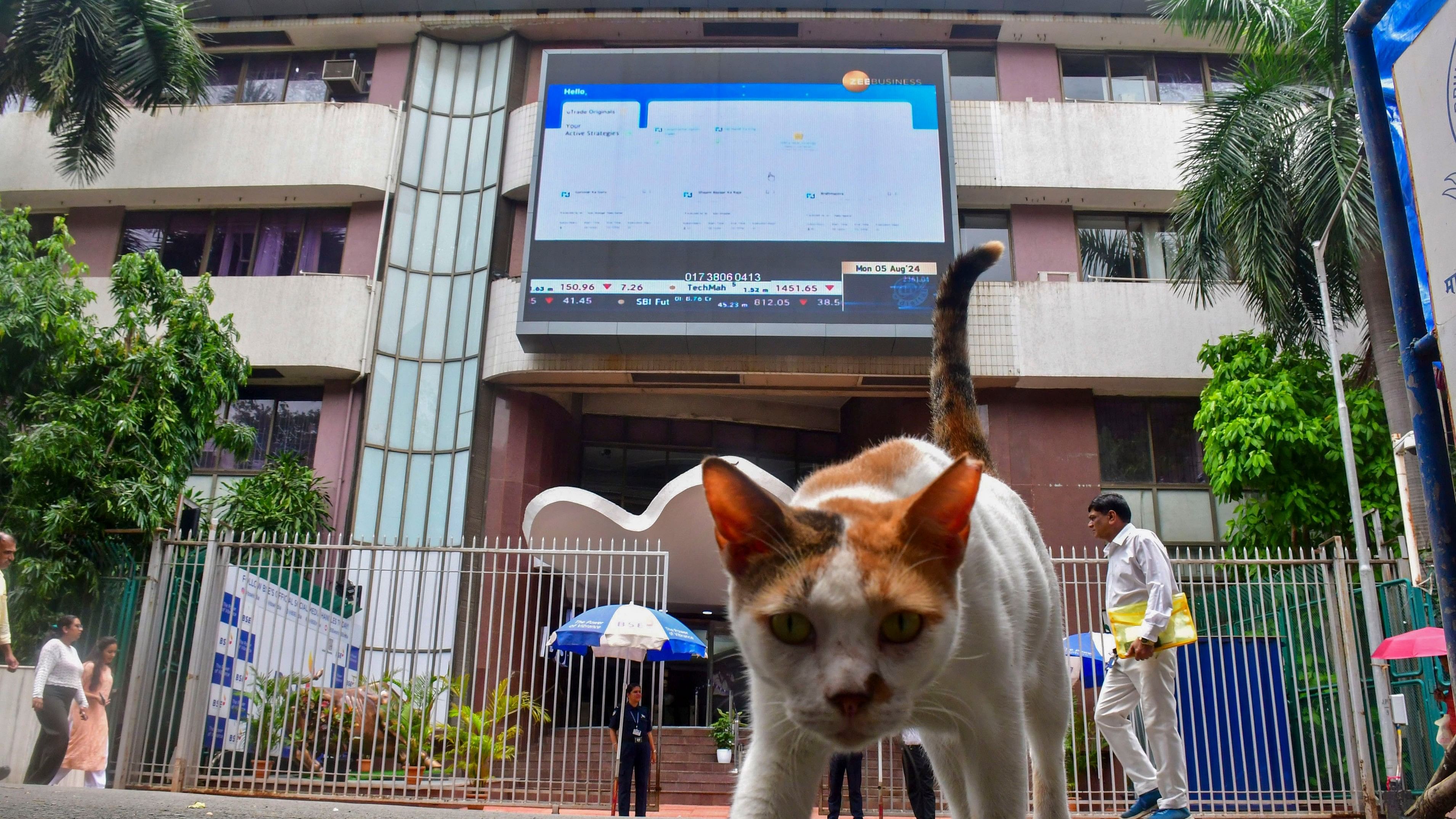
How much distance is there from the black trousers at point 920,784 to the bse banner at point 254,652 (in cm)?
600

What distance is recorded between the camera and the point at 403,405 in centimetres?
1750

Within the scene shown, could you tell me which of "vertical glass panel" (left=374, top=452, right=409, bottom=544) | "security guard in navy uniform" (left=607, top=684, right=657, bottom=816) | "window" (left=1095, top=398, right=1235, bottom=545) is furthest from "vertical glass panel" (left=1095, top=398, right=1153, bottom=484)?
"vertical glass panel" (left=374, top=452, right=409, bottom=544)

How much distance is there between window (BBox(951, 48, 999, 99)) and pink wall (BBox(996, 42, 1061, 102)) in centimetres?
21

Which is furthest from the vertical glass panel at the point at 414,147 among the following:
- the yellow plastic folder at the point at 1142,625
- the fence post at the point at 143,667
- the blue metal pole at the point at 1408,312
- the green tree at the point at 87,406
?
the blue metal pole at the point at 1408,312

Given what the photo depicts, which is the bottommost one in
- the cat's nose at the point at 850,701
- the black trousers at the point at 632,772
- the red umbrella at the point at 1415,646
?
the black trousers at the point at 632,772

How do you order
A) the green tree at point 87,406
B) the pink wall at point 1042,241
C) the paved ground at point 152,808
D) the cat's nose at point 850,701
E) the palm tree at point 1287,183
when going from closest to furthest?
the cat's nose at point 850,701 < the paved ground at point 152,808 < the green tree at point 87,406 < the palm tree at point 1287,183 < the pink wall at point 1042,241

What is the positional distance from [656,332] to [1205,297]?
868 cm

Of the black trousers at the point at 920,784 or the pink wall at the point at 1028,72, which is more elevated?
the pink wall at the point at 1028,72

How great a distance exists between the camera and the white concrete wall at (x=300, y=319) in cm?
1734

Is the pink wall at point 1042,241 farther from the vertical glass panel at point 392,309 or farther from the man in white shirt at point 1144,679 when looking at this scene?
the man in white shirt at point 1144,679

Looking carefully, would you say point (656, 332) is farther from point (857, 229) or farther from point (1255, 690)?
point (1255, 690)

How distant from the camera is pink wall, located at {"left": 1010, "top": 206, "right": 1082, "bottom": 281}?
18.2 m

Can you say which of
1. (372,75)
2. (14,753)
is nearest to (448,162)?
(372,75)

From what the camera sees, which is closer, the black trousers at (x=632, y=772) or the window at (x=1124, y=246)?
the black trousers at (x=632, y=772)
